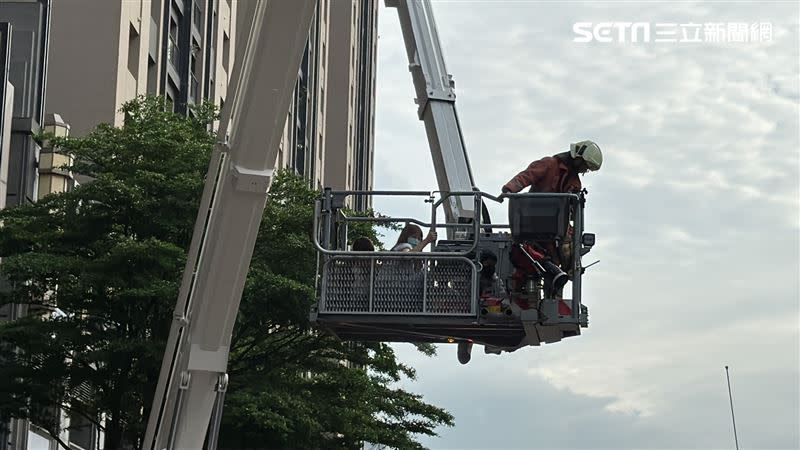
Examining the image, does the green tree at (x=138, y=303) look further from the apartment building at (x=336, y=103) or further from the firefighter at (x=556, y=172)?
the apartment building at (x=336, y=103)

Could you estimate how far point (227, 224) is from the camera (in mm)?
13641

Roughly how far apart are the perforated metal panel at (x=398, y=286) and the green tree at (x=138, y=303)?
668 centimetres

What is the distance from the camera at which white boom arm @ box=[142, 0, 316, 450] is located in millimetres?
12195

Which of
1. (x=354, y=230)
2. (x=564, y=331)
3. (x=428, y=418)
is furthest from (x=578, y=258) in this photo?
(x=428, y=418)

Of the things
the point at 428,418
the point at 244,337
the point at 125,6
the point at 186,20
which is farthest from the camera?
the point at 186,20

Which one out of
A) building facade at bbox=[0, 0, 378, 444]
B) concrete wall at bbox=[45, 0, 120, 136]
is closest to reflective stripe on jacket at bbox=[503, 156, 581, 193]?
building facade at bbox=[0, 0, 378, 444]

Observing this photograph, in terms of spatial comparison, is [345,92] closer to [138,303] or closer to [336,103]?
[336,103]

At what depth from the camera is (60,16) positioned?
3266cm

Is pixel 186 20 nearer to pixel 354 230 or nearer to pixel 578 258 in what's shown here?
pixel 354 230

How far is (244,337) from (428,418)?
12.2 ft

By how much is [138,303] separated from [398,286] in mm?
8029

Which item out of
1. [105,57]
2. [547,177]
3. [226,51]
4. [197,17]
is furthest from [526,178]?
[226,51]

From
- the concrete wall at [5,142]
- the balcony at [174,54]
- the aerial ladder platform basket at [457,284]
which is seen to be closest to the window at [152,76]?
the balcony at [174,54]

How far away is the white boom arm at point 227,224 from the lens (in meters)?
12.2
